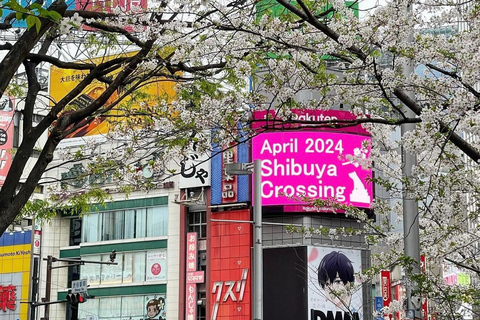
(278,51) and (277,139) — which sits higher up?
(277,139)

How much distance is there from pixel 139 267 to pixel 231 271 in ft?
19.5

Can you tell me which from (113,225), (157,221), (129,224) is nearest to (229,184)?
(157,221)

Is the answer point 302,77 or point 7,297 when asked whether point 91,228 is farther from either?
point 302,77

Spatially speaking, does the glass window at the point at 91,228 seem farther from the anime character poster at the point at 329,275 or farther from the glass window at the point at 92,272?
the anime character poster at the point at 329,275

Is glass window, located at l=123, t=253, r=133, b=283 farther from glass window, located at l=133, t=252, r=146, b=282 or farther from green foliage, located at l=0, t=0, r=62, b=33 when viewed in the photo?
green foliage, located at l=0, t=0, r=62, b=33

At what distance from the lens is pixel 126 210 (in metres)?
43.7

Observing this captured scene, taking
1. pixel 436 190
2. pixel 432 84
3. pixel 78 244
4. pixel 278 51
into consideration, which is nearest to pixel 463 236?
pixel 436 190

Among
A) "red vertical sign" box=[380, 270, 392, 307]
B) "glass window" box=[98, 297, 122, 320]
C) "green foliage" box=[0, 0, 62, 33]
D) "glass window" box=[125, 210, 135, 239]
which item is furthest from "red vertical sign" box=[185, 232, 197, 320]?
"green foliage" box=[0, 0, 62, 33]

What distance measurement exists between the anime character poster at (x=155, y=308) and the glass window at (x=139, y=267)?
122 centimetres

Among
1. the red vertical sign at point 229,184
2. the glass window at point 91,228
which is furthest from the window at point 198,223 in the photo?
the glass window at point 91,228

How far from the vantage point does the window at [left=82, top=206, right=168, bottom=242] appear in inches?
1663

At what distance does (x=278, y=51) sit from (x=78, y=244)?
1460 inches

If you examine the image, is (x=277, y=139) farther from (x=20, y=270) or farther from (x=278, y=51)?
(x=278, y=51)

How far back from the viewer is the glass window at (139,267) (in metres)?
42.3
